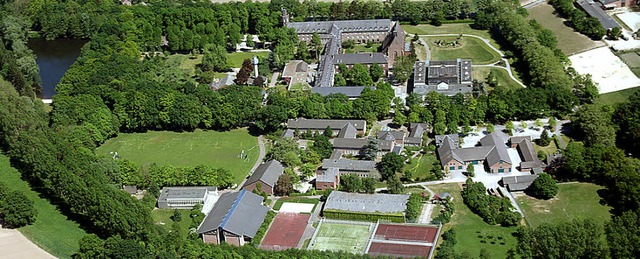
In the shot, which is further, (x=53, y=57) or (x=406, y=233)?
(x=53, y=57)

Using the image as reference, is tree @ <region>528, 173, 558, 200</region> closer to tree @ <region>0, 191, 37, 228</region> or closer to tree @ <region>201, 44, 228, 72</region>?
tree @ <region>0, 191, 37, 228</region>

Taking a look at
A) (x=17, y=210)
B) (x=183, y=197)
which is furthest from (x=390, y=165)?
(x=17, y=210)

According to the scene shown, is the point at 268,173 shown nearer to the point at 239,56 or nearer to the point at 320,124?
the point at 320,124

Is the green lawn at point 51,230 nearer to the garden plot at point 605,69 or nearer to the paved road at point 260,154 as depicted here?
the paved road at point 260,154

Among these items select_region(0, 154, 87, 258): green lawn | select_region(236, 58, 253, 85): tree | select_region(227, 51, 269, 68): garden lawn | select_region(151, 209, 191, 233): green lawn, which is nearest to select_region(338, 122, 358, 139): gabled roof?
select_region(236, 58, 253, 85): tree

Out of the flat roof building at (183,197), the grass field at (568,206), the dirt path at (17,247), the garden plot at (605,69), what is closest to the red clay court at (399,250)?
the grass field at (568,206)

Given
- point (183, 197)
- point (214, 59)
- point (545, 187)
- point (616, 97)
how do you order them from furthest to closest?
point (214, 59), point (616, 97), point (183, 197), point (545, 187)
